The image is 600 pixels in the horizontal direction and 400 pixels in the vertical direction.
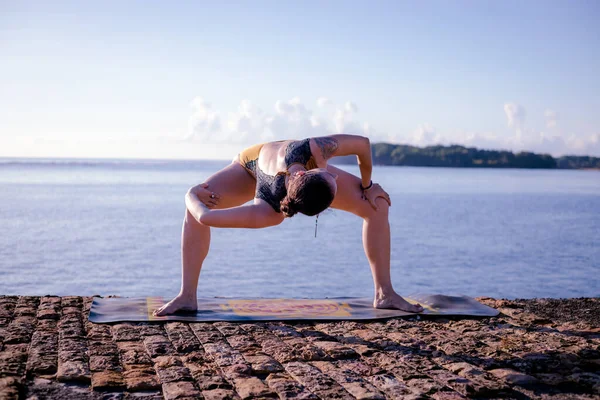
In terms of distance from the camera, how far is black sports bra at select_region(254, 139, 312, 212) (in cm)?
374

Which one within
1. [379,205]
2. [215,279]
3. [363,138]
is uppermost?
[363,138]

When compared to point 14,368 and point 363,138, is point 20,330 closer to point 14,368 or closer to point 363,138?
point 14,368

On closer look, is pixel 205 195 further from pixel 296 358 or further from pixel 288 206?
pixel 296 358

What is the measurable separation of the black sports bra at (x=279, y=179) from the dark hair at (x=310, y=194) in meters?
0.25

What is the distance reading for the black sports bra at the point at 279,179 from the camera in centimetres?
374

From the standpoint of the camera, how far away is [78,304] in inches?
179

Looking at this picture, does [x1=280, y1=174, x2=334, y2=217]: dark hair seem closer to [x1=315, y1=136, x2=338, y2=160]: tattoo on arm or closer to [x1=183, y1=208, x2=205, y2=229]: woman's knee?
[x1=315, y1=136, x2=338, y2=160]: tattoo on arm

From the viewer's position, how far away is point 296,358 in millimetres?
3301

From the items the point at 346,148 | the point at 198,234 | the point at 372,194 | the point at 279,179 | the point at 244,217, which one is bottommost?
the point at 198,234

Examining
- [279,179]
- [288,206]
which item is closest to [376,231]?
[279,179]

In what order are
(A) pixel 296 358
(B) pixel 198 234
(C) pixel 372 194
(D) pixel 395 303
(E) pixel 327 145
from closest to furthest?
(A) pixel 296 358 < (E) pixel 327 145 < (B) pixel 198 234 < (C) pixel 372 194 < (D) pixel 395 303

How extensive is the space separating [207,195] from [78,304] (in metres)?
1.26

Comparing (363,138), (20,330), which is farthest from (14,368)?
(363,138)

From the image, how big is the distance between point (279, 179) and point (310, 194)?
426 mm
